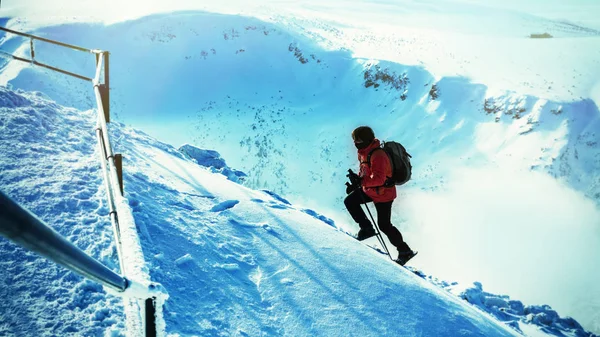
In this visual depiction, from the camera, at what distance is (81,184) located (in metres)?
3.51

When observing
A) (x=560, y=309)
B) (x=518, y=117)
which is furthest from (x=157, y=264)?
(x=518, y=117)

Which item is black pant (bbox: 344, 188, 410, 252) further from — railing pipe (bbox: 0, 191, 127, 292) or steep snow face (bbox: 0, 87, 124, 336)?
railing pipe (bbox: 0, 191, 127, 292)

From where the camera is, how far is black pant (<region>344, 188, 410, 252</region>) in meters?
5.00

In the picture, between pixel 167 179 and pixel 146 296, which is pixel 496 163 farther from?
pixel 146 296

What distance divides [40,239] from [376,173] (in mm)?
4172

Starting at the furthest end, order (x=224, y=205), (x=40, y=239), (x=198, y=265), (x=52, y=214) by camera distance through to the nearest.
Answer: (x=224, y=205) → (x=198, y=265) → (x=52, y=214) → (x=40, y=239)

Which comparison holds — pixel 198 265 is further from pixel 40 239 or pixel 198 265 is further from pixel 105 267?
pixel 40 239

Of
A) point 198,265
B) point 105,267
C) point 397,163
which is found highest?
point 105,267

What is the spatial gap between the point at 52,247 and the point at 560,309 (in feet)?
34.3

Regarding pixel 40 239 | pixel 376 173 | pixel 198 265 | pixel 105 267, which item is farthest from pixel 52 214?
pixel 376 173

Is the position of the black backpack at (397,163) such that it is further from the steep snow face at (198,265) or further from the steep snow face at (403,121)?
the steep snow face at (403,121)

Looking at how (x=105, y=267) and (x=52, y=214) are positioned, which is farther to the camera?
(x=52, y=214)

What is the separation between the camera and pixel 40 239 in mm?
709

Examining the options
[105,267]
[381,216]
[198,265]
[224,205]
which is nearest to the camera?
[105,267]
